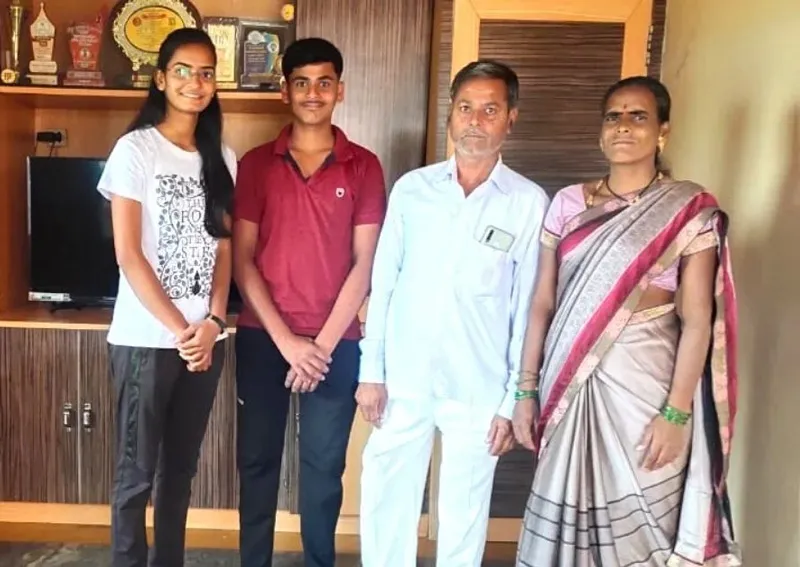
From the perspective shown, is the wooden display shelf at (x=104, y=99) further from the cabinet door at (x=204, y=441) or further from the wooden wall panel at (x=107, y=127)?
the cabinet door at (x=204, y=441)

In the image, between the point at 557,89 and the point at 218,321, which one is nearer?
the point at 218,321

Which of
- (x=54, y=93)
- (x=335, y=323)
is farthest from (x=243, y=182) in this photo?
(x=54, y=93)

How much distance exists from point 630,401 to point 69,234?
6.42 feet

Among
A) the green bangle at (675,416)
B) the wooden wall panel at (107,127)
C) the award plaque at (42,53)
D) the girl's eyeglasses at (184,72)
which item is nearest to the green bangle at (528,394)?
the green bangle at (675,416)

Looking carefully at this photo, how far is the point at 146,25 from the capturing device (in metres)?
2.82

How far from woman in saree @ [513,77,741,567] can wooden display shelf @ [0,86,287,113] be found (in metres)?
1.35

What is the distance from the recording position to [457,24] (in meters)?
2.49

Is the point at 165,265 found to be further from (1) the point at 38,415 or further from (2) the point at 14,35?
(2) the point at 14,35

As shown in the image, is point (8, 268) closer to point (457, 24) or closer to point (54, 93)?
point (54, 93)

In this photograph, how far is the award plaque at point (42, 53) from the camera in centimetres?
274

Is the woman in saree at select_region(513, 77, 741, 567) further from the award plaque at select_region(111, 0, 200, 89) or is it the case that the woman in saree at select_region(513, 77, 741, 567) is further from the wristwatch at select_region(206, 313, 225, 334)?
the award plaque at select_region(111, 0, 200, 89)

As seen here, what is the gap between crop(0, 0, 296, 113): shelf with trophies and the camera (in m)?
2.72

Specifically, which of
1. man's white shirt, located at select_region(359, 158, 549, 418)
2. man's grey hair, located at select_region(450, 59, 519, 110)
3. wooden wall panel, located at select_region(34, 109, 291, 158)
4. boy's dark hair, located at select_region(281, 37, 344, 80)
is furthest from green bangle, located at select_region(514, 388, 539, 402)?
wooden wall panel, located at select_region(34, 109, 291, 158)

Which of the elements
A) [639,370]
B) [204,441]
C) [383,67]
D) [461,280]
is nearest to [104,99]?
[383,67]
